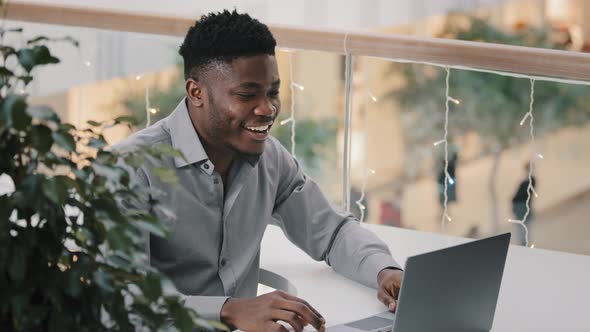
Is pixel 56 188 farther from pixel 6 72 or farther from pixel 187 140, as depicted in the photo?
pixel 187 140

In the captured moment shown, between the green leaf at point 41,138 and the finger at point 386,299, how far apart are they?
90 centimetres

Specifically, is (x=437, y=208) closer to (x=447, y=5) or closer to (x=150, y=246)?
→ (x=447, y=5)

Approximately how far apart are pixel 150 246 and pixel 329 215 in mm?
402

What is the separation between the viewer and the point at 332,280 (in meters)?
1.97

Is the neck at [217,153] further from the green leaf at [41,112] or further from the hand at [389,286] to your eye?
the green leaf at [41,112]

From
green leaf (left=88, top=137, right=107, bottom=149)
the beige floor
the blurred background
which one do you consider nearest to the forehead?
green leaf (left=88, top=137, right=107, bottom=149)

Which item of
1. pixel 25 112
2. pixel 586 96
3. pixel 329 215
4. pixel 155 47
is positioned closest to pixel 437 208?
pixel 586 96

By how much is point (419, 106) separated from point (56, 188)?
24.2 ft

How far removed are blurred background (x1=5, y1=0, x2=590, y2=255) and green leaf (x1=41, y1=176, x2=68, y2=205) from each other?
620 cm

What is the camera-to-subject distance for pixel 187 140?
188 centimetres

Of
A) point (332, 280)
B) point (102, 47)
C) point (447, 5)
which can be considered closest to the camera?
point (332, 280)

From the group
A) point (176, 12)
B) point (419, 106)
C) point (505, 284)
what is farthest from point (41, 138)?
point (419, 106)

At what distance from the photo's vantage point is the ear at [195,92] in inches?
73.6

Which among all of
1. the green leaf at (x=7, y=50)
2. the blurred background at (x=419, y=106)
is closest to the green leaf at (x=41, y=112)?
the green leaf at (x=7, y=50)
